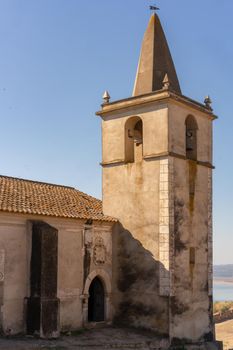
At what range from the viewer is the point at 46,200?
19.5m

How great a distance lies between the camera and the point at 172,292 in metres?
18.5

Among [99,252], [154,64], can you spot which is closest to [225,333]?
[99,252]

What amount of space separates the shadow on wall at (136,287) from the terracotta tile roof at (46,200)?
4.43 feet

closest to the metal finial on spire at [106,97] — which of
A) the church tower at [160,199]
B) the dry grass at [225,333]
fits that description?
the church tower at [160,199]

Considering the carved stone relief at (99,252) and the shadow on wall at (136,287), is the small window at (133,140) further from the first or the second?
the carved stone relief at (99,252)

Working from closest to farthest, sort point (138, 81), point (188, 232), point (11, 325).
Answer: point (11, 325) < point (188, 232) < point (138, 81)

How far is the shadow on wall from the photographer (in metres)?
18.6

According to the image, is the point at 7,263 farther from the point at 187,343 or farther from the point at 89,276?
the point at 187,343

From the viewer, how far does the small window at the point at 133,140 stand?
68.2ft

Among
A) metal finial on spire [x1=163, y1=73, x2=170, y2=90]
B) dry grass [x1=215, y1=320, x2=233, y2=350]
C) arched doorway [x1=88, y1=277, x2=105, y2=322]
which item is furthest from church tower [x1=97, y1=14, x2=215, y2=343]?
dry grass [x1=215, y1=320, x2=233, y2=350]

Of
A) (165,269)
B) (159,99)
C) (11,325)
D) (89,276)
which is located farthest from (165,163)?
(11,325)

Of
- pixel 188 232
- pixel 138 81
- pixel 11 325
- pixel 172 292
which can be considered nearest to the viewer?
pixel 11 325

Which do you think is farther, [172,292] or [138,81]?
[138,81]

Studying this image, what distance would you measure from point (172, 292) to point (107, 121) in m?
7.61
